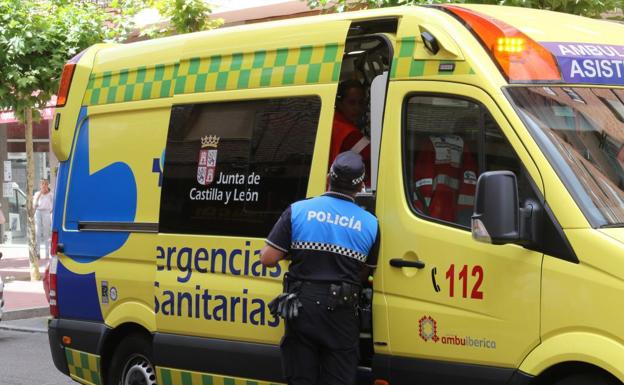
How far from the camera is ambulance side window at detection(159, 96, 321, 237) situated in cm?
569

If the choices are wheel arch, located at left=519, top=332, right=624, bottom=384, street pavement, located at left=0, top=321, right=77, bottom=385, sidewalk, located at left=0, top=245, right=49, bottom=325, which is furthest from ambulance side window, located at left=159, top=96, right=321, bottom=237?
sidewalk, located at left=0, top=245, right=49, bottom=325

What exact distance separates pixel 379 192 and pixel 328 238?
367 mm

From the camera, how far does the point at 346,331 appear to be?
5.02 m

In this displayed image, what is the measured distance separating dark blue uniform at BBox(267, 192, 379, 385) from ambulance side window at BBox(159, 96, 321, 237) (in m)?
0.53

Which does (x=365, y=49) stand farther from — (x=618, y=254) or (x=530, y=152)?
(x=618, y=254)

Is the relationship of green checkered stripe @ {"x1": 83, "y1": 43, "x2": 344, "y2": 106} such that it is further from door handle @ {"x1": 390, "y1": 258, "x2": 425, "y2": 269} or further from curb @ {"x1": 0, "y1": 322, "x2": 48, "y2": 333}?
curb @ {"x1": 0, "y1": 322, "x2": 48, "y2": 333}

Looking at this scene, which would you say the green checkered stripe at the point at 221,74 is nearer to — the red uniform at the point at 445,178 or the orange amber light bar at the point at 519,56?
the red uniform at the point at 445,178

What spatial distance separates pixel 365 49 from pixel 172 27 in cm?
1011

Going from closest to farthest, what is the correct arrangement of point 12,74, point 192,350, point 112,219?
point 192,350
point 112,219
point 12,74

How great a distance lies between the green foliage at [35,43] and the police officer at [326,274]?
36.8ft

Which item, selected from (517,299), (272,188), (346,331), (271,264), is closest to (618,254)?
(517,299)

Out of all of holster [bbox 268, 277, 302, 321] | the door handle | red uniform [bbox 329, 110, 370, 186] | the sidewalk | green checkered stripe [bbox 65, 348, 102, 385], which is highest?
red uniform [bbox 329, 110, 370, 186]

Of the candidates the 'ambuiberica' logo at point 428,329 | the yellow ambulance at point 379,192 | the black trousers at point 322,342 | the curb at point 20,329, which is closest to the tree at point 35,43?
the curb at point 20,329

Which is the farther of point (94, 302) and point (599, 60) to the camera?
point (94, 302)
